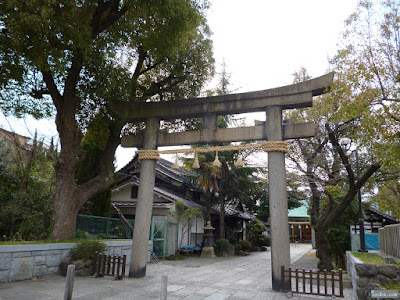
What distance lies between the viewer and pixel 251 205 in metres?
30.2

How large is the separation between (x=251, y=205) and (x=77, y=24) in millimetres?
25079

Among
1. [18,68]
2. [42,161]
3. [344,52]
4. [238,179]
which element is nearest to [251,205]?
[238,179]

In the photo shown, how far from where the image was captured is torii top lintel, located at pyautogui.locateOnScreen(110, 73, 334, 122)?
8.28 meters

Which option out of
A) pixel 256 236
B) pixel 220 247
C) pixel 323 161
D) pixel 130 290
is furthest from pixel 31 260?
pixel 256 236

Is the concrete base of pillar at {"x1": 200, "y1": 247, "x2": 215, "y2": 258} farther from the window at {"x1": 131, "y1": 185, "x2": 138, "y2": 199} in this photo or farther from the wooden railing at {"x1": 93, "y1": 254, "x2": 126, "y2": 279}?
the wooden railing at {"x1": 93, "y1": 254, "x2": 126, "y2": 279}

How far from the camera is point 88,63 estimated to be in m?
10.2

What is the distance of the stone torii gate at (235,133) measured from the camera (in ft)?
25.9

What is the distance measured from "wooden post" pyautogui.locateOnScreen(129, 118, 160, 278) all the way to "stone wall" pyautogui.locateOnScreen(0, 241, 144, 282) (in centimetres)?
211

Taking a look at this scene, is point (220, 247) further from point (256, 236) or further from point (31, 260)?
point (31, 260)

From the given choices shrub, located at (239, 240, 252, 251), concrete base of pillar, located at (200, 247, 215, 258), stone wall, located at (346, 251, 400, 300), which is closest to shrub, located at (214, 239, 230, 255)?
concrete base of pillar, located at (200, 247, 215, 258)

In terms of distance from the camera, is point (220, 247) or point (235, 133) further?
point (220, 247)

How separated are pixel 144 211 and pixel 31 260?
132 inches

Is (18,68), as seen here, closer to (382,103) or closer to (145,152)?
(145,152)

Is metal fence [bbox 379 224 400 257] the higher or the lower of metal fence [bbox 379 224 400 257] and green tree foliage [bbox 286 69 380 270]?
the lower
